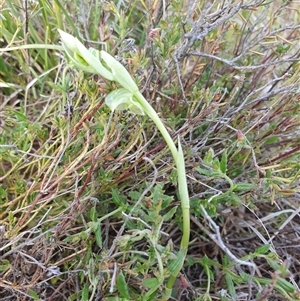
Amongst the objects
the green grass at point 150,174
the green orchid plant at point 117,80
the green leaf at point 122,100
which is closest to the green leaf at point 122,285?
the green grass at point 150,174

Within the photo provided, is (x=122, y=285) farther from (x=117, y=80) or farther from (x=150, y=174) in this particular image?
(x=117, y=80)

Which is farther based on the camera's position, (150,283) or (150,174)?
(150,174)

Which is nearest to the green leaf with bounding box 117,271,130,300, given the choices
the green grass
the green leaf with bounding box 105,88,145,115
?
the green grass

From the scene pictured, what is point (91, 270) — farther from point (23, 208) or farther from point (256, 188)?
point (256, 188)

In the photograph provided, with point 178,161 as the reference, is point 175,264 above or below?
below

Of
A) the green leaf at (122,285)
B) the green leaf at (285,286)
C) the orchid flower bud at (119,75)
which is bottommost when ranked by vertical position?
the green leaf at (285,286)

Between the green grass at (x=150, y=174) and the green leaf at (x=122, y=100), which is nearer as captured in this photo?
the green leaf at (x=122, y=100)

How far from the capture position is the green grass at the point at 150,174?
2.88 feet

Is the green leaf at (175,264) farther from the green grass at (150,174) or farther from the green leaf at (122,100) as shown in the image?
the green leaf at (122,100)

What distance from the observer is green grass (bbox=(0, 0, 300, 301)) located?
0.88m

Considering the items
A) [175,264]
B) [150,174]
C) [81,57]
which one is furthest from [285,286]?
[81,57]

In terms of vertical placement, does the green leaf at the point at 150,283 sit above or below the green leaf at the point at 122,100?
below

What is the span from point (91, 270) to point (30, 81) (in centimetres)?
53

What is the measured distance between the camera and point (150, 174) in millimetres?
967
